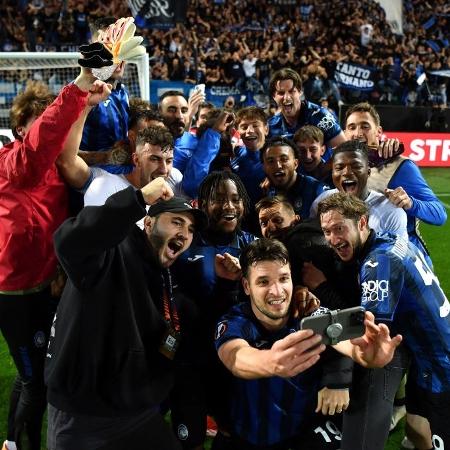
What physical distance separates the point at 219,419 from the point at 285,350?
100cm

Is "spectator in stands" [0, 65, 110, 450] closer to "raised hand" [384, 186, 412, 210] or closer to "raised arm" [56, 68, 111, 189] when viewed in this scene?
"raised arm" [56, 68, 111, 189]

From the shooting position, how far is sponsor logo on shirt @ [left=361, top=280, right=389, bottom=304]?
261 centimetres

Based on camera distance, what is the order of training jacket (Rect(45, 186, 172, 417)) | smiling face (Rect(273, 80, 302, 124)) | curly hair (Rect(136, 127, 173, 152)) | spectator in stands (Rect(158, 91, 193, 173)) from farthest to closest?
smiling face (Rect(273, 80, 302, 124))
spectator in stands (Rect(158, 91, 193, 173))
curly hair (Rect(136, 127, 173, 152))
training jacket (Rect(45, 186, 172, 417))

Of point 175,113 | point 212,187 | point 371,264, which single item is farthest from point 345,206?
point 175,113

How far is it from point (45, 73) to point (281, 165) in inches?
184

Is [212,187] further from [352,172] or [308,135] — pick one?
[308,135]

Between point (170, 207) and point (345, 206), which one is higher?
point (170, 207)

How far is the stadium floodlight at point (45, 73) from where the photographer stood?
663cm

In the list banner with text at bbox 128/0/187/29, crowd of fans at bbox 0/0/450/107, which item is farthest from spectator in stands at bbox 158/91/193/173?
crowd of fans at bbox 0/0/450/107

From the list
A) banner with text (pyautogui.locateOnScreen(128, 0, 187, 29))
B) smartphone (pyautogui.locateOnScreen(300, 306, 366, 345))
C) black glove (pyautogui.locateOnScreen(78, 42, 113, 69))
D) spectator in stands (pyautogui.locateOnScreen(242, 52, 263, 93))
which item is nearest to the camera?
smartphone (pyautogui.locateOnScreen(300, 306, 366, 345))

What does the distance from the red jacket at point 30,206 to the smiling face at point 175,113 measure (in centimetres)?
186

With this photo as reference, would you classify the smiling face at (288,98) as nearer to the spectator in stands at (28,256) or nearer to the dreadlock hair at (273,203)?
the dreadlock hair at (273,203)

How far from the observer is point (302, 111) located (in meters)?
5.04

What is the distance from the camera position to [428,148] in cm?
1349
